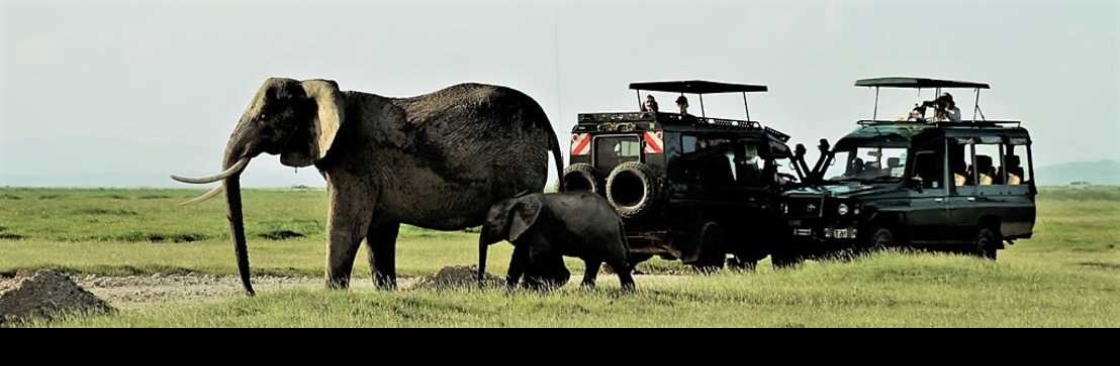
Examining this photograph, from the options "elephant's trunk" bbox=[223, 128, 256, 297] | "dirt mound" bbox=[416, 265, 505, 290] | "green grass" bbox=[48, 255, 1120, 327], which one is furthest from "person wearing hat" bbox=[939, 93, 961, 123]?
"elephant's trunk" bbox=[223, 128, 256, 297]

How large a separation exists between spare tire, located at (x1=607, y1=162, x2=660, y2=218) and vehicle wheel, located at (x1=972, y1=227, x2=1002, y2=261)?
20.8ft

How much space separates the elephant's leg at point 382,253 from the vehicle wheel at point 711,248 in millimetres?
5353

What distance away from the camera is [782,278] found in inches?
919

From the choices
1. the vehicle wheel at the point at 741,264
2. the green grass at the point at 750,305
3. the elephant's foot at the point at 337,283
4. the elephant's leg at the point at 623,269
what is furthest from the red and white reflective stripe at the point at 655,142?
the elephant's foot at the point at 337,283

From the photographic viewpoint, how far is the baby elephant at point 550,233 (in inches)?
793

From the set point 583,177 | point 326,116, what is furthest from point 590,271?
point 583,177

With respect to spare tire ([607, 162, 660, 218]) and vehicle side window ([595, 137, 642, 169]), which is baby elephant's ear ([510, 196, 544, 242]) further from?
vehicle side window ([595, 137, 642, 169])

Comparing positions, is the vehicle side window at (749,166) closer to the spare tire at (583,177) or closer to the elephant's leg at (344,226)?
the spare tire at (583,177)

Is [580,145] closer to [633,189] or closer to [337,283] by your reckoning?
[633,189]

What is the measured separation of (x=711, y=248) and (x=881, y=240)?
2.69 m

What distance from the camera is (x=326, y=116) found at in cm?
2017

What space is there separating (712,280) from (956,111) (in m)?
7.38
